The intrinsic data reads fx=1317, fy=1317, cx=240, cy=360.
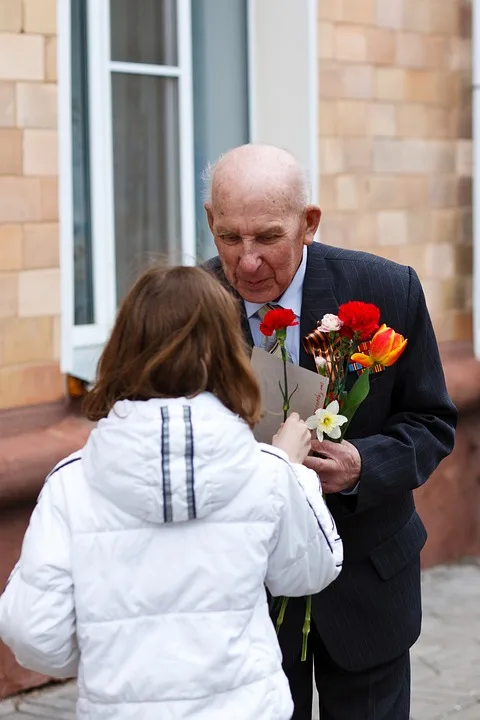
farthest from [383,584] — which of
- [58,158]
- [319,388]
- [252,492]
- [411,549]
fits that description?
[58,158]

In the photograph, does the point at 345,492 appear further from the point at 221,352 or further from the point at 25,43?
the point at 25,43

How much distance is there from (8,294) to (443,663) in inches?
84.4

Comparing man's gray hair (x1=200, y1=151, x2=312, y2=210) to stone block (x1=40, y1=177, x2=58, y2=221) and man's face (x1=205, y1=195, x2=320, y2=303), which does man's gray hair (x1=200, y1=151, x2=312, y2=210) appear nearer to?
man's face (x1=205, y1=195, x2=320, y2=303)

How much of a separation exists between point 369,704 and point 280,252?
3.22 feet

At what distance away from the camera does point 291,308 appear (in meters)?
2.75

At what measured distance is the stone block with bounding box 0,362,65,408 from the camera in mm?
4363

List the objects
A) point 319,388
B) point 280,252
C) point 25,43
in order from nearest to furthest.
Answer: point 319,388, point 280,252, point 25,43

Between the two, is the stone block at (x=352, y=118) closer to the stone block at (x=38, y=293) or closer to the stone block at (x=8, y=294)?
the stone block at (x=38, y=293)

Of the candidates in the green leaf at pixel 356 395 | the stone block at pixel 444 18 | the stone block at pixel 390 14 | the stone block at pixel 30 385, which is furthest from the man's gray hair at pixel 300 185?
the stone block at pixel 444 18

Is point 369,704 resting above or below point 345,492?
below

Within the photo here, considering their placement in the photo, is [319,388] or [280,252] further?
[280,252]

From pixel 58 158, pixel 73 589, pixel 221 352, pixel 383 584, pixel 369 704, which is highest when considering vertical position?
pixel 58 158

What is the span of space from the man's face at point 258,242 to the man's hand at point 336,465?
342 millimetres

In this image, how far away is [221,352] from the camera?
2.19 m
